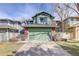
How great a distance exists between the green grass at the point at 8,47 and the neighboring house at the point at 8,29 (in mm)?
114

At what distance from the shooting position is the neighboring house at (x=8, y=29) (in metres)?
4.99

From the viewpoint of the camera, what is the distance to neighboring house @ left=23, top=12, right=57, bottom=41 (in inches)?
197

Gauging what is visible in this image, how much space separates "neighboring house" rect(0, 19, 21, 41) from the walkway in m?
0.37

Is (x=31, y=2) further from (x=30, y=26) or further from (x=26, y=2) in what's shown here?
(x=30, y=26)

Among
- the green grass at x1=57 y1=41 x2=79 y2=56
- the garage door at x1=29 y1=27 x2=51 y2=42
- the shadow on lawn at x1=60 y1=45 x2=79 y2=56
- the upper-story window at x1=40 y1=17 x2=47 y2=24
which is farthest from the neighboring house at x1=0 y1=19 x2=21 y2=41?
the shadow on lawn at x1=60 y1=45 x2=79 y2=56

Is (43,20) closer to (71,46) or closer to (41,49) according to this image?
(41,49)

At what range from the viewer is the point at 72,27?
196 inches

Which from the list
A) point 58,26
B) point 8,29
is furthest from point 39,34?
point 8,29

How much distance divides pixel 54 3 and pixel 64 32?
2.15 feet

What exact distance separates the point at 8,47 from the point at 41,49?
0.70 meters

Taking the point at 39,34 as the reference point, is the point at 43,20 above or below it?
above

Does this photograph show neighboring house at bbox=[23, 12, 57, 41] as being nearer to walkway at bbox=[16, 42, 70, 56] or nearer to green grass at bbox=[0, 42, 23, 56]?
walkway at bbox=[16, 42, 70, 56]

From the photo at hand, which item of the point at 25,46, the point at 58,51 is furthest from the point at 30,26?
the point at 58,51

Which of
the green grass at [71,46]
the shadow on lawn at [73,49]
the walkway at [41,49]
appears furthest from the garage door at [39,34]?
the shadow on lawn at [73,49]
